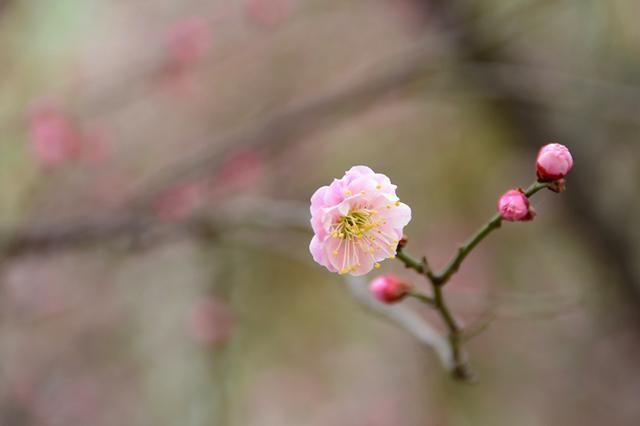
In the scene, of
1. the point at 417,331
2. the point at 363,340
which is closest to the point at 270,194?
the point at 363,340

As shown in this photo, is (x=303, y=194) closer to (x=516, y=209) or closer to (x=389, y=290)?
(x=389, y=290)

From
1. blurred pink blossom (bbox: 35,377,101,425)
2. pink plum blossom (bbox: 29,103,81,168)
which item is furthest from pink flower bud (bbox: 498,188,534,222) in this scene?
blurred pink blossom (bbox: 35,377,101,425)

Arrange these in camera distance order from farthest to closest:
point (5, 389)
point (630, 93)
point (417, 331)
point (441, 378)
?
1. point (441, 378)
2. point (5, 389)
3. point (630, 93)
4. point (417, 331)

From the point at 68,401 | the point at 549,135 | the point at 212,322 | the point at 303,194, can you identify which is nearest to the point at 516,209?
the point at 212,322

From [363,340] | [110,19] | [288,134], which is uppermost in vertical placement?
[110,19]

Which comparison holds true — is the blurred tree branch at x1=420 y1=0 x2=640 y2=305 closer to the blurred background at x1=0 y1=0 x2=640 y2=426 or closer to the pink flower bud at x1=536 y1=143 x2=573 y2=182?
the blurred background at x1=0 y1=0 x2=640 y2=426

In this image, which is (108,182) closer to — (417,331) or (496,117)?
(496,117)
